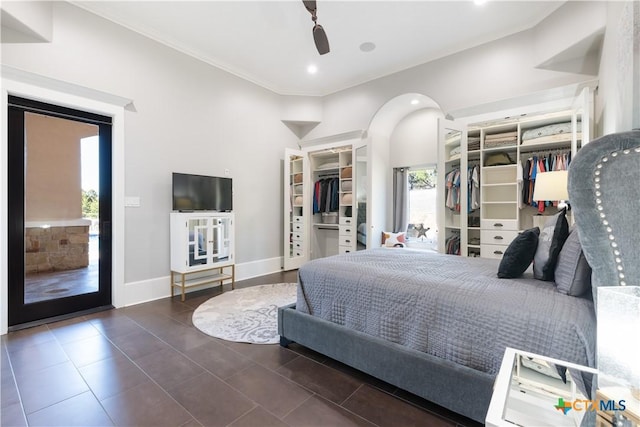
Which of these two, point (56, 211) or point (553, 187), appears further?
point (56, 211)

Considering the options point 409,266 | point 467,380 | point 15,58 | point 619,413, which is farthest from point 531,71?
point 15,58

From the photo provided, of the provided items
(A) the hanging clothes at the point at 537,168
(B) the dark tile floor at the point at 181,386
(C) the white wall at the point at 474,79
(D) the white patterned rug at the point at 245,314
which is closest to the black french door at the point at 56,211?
(B) the dark tile floor at the point at 181,386

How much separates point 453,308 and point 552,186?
1854 millimetres

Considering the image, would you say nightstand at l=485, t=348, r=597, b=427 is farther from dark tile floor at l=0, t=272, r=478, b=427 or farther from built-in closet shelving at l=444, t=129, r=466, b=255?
built-in closet shelving at l=444, t=129, r=466, b=255

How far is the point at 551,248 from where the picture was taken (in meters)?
1.70

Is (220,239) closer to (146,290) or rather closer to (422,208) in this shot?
(146,290)

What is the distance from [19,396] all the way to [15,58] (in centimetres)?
282

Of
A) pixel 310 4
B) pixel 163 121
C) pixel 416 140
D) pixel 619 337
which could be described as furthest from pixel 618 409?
pixel 416 140

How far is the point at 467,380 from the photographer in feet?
4.73

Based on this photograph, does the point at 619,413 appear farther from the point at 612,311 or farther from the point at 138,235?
the point at 138,235

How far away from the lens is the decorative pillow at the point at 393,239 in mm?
4770

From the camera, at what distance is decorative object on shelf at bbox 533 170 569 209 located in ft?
8.23

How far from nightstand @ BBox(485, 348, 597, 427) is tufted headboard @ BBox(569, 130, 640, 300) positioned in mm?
395

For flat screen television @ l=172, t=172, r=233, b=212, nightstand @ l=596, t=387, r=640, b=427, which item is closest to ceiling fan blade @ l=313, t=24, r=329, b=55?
flat screen television @ l=172, t=172, r=233, b=212
